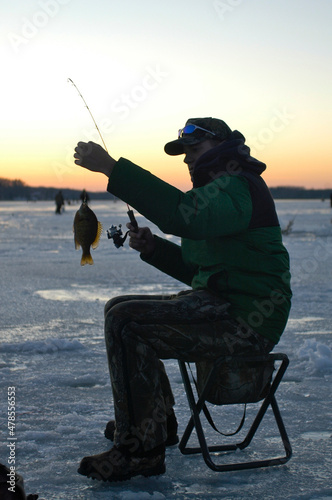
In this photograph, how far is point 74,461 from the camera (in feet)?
10.5

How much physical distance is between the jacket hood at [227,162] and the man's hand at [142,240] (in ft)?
1.62

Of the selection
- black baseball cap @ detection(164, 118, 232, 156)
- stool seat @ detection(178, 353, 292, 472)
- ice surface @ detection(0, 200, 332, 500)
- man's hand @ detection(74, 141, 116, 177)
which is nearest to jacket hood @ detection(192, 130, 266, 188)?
black baseball cap @ detection(164, 118, 232, 156)

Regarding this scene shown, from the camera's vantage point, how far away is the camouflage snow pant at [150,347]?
294cm

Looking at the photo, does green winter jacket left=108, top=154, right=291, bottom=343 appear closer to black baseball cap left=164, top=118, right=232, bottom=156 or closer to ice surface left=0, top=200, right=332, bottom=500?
black baseball cap left=164, top=118, right=232, bottom=156

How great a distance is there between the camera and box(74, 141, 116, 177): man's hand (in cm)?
277

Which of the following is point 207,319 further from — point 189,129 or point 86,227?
point 189,129

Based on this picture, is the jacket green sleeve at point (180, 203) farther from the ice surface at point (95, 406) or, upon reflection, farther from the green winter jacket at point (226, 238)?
the ice surface at point (95, 406)

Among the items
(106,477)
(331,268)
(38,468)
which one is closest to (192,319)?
(106,477)

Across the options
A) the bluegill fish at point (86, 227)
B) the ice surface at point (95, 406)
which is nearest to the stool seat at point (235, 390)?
the ice surface at point (95, 406)

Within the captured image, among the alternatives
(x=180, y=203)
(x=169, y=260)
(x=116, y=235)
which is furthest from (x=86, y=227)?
(x=180, y=203)

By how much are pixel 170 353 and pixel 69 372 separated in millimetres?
2047

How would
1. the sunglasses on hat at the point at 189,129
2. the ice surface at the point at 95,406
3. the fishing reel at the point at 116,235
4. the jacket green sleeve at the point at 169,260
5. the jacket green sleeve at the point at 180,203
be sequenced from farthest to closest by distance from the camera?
the jacket green sleeve at the point at 169,260, the fishing reel at the point at 116,235, the sunglasses on hat at the point at 189,129, the ice surface at the point at 95,406, the jacket green sleeve at the point at 180,203

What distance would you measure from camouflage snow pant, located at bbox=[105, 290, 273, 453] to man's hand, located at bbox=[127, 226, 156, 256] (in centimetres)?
48

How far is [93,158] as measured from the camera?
109 inches
